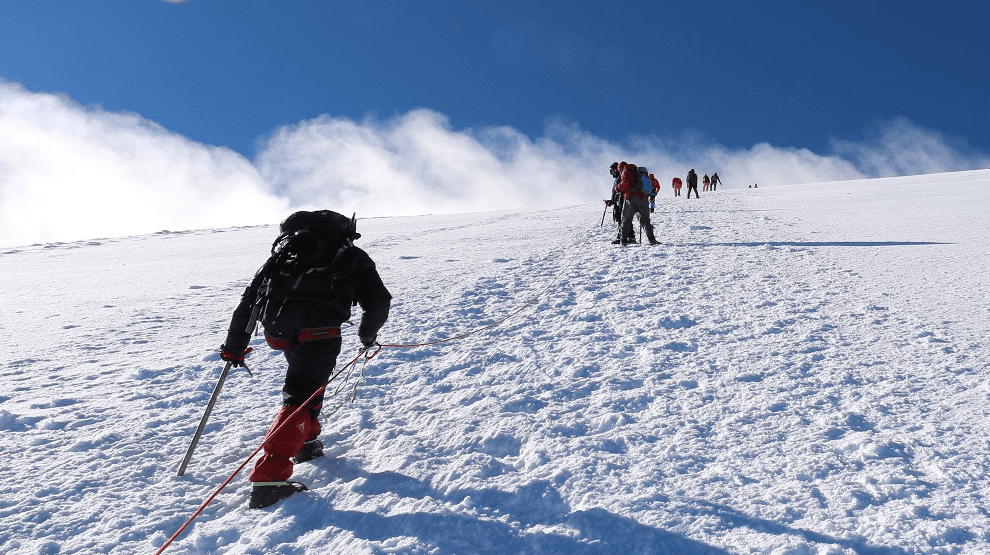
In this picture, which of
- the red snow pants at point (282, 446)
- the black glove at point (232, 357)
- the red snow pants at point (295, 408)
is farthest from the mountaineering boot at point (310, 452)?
the black glove at point (232, 357)

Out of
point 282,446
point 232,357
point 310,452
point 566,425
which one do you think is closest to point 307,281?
point 232,357

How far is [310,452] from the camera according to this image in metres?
3.16

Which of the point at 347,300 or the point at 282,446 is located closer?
the point at 282,446

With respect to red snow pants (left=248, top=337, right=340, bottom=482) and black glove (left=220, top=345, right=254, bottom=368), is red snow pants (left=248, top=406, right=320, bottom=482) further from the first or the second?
black glove (left=220, top=345, right=254, bottom=368)

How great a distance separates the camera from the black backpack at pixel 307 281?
2.89 meters

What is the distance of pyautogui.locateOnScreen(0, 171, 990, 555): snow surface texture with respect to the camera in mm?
2379

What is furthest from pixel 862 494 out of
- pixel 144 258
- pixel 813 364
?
pixel 144 258

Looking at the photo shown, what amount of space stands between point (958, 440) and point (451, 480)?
2654mm

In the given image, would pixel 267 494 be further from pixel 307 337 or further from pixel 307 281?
pixel 307 281

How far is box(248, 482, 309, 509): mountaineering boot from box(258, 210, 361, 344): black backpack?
731 mm

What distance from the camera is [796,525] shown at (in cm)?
226

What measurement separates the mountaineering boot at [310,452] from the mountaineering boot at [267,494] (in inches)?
15.4

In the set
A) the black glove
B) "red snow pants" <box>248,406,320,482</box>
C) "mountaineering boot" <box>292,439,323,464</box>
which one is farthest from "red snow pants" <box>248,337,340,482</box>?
the black glove

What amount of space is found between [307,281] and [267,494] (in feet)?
3.60
